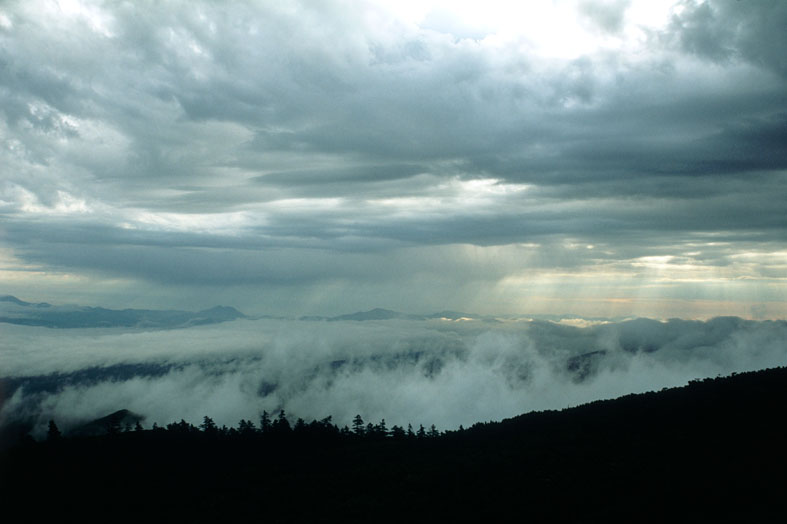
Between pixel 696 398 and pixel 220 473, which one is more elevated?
pixel 696 398

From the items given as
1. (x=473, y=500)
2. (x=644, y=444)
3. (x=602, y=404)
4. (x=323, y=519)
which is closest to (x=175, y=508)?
(x=323, y=519)

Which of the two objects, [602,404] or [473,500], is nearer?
[473,500]

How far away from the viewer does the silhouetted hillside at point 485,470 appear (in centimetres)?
6562

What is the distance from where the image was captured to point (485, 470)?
8581 cm

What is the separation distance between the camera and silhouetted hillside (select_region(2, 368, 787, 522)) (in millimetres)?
65625

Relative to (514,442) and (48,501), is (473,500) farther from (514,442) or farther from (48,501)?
(48,501)

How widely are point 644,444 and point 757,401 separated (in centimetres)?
2710

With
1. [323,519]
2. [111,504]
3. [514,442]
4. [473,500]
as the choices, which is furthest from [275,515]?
[514,442]

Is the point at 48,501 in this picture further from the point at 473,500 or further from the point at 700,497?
the point at 700,497

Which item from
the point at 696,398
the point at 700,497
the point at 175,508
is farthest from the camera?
the point at 696,398

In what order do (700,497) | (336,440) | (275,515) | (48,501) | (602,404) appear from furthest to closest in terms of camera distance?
1. (336,440)
2. (602,404)
3. (48,501)
4. (275,515)
5. (700,497)

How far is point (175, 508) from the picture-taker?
3580 inches

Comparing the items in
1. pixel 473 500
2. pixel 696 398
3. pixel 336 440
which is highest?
pixel 696 398

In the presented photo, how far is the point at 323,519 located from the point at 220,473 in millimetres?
45122
